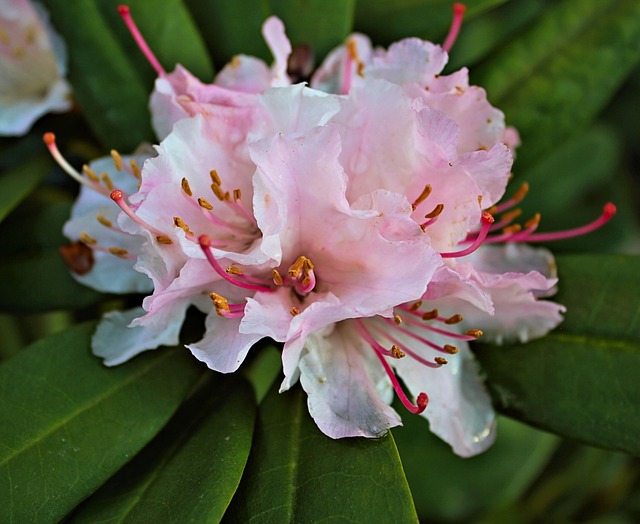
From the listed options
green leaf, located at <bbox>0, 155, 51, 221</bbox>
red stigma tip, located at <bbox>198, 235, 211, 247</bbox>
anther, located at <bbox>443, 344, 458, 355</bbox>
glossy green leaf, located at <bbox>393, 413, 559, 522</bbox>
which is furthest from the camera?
glossy green leaf, located at <bbox>393, 413, 559, 522</bbox>

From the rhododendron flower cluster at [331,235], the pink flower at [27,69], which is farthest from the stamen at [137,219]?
the pink flower at [27,69]

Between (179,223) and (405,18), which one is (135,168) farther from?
(405,18)

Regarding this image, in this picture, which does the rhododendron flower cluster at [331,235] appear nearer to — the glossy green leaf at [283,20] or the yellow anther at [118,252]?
the yellow anther at [118,252]

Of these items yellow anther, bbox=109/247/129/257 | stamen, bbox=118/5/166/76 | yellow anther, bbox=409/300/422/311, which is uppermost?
stamen, bbox=118/5/166/76

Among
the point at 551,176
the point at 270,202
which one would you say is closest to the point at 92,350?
the point at 270,202

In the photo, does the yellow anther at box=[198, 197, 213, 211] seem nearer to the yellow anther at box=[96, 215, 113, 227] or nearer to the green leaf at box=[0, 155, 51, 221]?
the yellow anther at box=[96, 215, 113, 227]

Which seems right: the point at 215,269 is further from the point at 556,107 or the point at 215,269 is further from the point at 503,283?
→ the point at 556,107

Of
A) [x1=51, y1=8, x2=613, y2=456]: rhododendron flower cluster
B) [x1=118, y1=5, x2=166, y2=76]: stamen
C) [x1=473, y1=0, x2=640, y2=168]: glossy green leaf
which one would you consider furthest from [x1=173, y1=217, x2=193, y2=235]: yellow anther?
[x1=473, y1=0, x2=640, y2=168]: glossy green leaf
